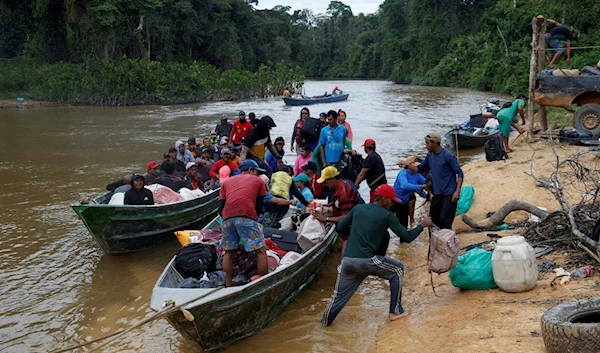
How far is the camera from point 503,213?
27.8 feet

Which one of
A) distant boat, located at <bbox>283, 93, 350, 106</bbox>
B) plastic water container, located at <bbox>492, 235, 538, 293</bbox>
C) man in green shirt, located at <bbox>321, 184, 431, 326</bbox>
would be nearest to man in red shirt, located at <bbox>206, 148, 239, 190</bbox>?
man in green shirt, located at <bbox>321, 184, 431, 326</bbox>

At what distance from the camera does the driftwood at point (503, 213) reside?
789 centimetres

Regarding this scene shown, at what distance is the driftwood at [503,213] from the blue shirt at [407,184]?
0.89 m

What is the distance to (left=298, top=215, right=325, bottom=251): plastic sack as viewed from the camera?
25.0ft

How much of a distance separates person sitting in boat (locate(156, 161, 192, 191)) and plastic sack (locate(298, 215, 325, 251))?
3.73 m

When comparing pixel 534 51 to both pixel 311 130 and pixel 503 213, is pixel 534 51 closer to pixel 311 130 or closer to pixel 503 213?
pixel 311 130

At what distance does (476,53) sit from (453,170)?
1975 inches

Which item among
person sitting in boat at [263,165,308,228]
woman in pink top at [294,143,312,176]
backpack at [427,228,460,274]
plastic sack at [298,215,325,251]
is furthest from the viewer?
woman in pink top at [294,143,312,176]

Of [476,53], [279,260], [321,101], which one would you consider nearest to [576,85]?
[279,260]

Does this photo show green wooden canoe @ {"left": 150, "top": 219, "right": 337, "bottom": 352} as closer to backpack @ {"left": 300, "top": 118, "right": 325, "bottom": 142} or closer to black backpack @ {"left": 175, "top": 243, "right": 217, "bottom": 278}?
black backpack @ {"left": 175, "top": 243, "right": 217, "bottom": 278}

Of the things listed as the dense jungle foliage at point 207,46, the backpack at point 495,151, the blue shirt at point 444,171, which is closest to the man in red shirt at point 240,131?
the backpack at point 495,151

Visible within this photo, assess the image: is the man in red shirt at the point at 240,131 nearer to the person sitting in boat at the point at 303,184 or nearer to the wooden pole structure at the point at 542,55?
the person sitting in boat at the point at 303,184

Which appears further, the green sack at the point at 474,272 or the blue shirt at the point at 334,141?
the blue shirt at the point at 334,141

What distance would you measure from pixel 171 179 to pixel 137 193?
1.58m
